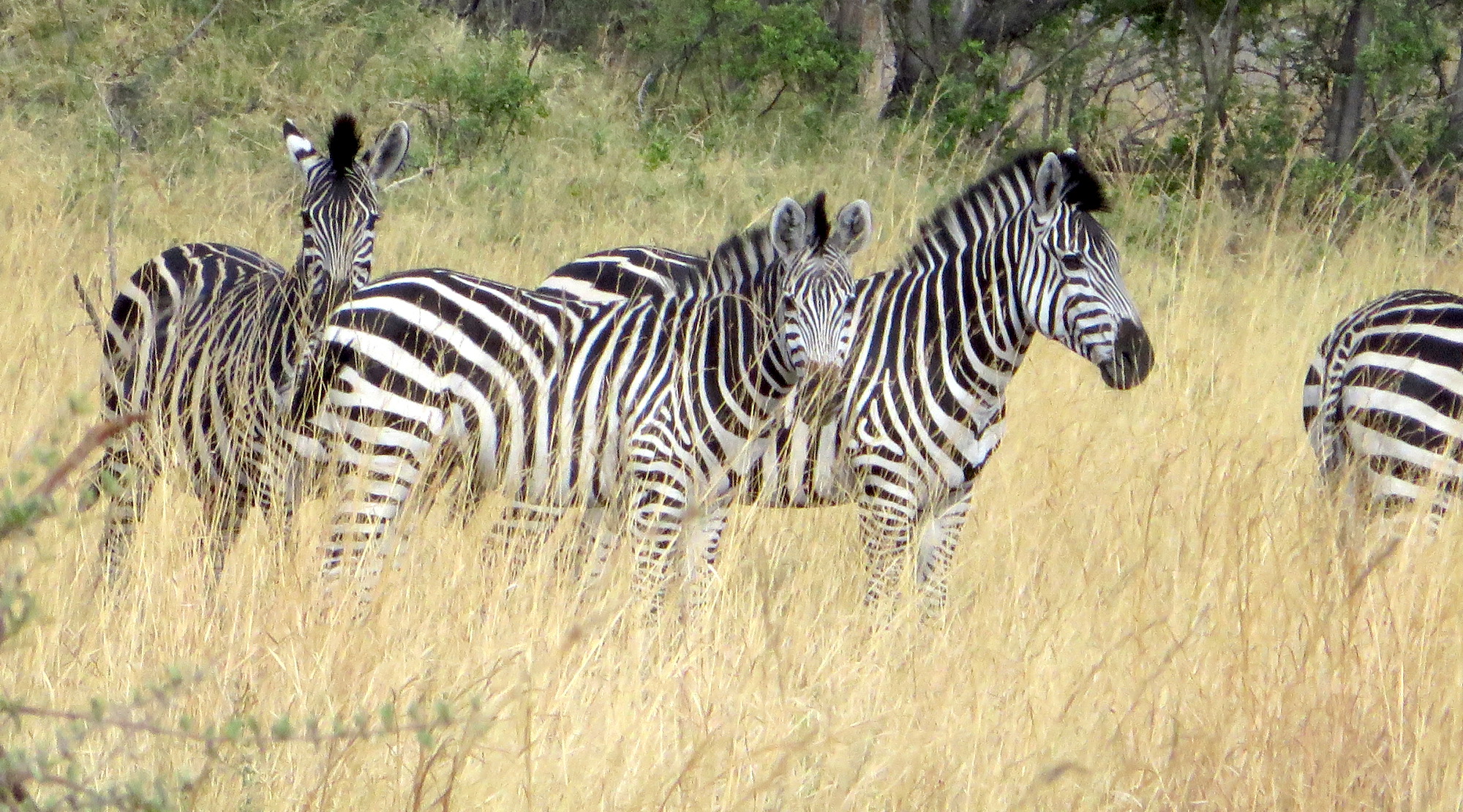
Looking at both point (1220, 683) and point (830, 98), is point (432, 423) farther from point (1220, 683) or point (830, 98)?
point (830, 98)

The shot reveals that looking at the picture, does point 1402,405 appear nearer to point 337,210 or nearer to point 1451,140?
point 337,210

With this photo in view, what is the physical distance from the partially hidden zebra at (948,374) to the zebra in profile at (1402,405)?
2.55ft

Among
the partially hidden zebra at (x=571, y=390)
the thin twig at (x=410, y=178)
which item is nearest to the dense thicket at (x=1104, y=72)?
the thin twig at (x=410, y=178)

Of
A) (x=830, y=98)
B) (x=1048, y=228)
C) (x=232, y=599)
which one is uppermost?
(x=830, y=98)

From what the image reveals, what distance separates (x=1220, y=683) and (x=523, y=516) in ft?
7.00

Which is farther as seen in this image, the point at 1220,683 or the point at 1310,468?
the point at 1310,468

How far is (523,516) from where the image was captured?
4.39m

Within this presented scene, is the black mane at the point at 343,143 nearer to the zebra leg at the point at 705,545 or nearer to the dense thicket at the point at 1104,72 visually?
the zebra leg at the point at 705,545

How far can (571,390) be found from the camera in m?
4.35

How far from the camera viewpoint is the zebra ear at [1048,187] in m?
4.61

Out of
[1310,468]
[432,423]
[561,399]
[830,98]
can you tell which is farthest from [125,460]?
[830,98]

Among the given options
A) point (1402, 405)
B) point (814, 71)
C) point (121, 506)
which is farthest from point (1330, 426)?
point (814, 71)

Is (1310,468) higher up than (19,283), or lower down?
higher up

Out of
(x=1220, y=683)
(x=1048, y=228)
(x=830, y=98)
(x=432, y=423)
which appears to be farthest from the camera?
(x=830, y=98)
